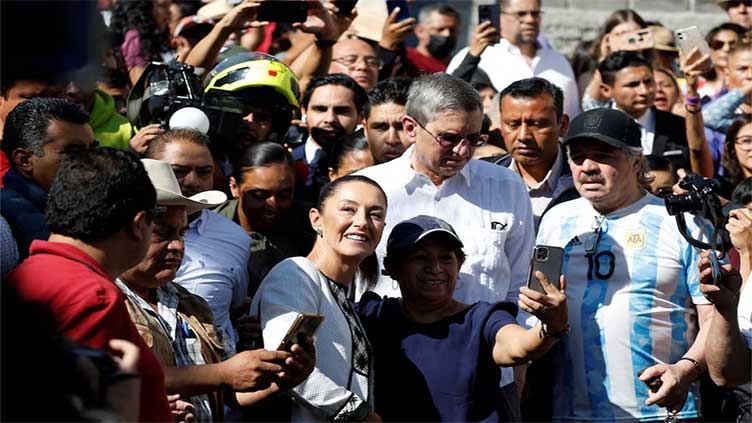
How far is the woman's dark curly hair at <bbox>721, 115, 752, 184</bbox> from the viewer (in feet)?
25.0

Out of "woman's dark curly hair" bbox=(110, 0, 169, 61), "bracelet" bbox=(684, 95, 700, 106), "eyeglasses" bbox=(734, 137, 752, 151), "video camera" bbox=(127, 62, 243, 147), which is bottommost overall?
"eyeglasses" bbox=(734, 137, 752, 151)

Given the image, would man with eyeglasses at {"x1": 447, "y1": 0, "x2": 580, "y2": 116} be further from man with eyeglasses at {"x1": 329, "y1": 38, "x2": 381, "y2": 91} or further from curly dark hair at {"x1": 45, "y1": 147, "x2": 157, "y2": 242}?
curly dark hair at {"x1": 45, "y1": 147, "x2": 157, "y2": 242}

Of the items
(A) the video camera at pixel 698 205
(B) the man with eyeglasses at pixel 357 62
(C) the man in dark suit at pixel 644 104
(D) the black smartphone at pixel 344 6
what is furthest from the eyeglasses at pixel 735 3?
(A) the video camera at pixel 698 205

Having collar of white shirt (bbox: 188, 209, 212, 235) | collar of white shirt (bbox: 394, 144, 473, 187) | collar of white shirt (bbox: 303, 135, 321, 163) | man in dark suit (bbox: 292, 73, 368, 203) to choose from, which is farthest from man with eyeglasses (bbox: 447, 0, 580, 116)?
collar of white shirt (bbox: 188, 209, 212, 235)

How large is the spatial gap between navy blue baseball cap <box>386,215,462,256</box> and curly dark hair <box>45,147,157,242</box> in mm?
1788

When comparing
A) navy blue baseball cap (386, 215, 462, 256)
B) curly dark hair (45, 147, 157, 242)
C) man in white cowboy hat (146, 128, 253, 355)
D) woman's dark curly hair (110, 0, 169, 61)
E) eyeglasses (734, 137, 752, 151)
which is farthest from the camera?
woman's dark curly hair (110, 0, 169, 61)

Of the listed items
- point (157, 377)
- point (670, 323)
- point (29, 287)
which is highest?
point (29, 287)

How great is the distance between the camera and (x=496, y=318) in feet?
16.2

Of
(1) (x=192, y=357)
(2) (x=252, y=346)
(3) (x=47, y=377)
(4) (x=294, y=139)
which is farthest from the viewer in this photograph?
(4) (x=294, y=139)

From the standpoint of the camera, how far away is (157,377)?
3.42m

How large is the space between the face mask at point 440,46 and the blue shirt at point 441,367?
202 inches

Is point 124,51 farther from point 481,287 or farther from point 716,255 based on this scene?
A: point 716,255

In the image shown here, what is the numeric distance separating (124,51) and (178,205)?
13.3 feet

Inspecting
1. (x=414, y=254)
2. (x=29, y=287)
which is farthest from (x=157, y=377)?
(x=414, y=254)
